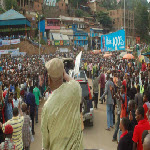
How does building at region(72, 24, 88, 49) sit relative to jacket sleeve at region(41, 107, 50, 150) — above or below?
above

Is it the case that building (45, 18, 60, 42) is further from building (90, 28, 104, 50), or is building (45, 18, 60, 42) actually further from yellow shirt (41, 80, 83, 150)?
yellow shirt (41, 80, 83, 150)

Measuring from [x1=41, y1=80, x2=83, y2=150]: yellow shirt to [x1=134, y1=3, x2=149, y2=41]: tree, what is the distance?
69.5 metres

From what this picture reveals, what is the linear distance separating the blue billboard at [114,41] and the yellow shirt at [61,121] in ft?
38.8

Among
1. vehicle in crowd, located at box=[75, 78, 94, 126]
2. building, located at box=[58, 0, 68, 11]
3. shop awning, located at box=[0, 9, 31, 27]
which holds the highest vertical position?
building, located at box=[58, 0, 68, 11]

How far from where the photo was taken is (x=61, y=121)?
77.7 inches

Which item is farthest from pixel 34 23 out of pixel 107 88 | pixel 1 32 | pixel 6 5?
pixel 107 88

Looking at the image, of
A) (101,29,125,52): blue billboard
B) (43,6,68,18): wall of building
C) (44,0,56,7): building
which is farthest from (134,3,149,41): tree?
(101,29,125,52): blue billboard

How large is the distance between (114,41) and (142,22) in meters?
59.7

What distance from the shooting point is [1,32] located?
42.8 metres

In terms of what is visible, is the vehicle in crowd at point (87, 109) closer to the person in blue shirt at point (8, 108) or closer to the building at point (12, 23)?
the person in blue shirt at point (8, 108)

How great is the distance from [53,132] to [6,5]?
54638mm

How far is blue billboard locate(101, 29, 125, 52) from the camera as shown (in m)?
13.4

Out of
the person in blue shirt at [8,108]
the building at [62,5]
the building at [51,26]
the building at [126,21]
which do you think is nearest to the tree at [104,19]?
the building at [126,21]

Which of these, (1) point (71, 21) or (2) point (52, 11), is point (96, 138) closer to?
(1) point (71, 21)
